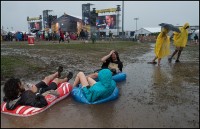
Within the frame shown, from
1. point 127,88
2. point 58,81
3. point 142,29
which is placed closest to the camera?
point 58,81

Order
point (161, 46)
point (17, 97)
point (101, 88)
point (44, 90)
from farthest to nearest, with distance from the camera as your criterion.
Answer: point (161, 46) → point (44, 90) → point (101, 88) → point (17, 97)

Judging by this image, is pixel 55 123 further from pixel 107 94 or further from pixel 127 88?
pixel 127 88

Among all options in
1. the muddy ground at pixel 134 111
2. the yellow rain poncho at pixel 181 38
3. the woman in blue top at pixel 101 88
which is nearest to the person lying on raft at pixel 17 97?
the muddy ground at pixel 134 111

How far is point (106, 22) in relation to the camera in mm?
50750

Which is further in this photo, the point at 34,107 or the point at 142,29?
the point at 142,29

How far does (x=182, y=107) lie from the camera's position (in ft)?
16.0

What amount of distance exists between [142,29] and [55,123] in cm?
5153

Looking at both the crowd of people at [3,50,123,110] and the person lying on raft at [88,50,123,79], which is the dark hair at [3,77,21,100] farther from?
the person lying on raft at [88,50,123,79]

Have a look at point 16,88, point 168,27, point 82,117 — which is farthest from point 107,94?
point 168,27

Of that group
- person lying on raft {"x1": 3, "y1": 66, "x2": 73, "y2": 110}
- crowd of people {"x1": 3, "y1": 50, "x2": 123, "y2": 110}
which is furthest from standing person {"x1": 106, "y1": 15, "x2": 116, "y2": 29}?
person lying on raft {"x1": 3, "y1": 66, "x2": 73, "y2": 110}

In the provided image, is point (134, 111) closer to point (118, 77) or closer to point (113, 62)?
point (118, 77)

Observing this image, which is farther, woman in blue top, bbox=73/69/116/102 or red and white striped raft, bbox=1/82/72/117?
woman in blue top, bbox=73/69/116/102

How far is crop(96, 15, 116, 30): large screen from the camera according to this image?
164 ft

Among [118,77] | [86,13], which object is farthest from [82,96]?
[86,13]
